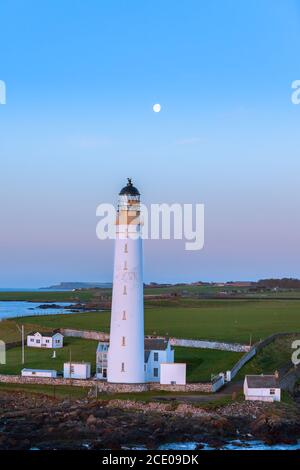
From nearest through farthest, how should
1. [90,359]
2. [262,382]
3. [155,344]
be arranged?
[262,382] < [155,344] < [90,359]

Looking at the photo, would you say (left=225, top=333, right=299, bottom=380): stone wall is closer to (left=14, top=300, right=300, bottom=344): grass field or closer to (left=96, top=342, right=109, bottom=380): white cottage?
(left=14, top=300, right=300, bottom=344): grass field

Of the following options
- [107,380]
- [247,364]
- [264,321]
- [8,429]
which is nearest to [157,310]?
[264,321]

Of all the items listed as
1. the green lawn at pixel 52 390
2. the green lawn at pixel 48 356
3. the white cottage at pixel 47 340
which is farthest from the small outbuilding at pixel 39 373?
the white cottage at pixel 47 340

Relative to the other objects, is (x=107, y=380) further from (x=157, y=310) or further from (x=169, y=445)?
(x=157, y=310)

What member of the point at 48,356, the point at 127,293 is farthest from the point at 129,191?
the point at 48,356

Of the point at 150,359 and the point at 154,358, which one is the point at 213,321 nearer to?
the point at 154,358

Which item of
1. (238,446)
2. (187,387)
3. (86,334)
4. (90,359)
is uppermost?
(86,334)

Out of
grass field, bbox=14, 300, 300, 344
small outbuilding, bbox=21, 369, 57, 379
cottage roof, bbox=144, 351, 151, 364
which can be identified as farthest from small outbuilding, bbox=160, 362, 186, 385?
grass field, bbox=14, 300, 300, 344

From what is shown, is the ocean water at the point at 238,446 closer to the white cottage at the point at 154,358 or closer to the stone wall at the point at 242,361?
the white cottage at the point at 154,358
